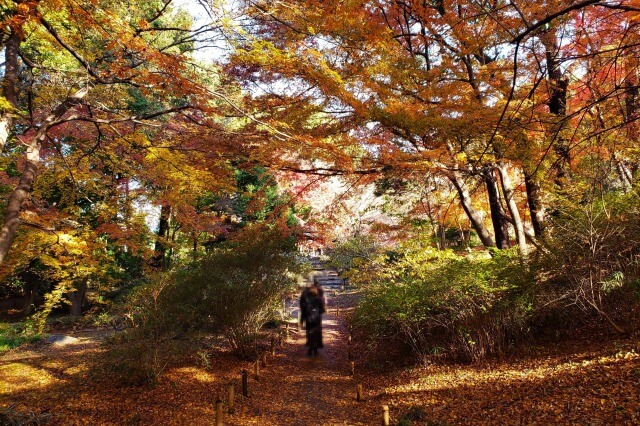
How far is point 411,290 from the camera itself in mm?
7598

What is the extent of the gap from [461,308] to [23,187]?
25.2 ft

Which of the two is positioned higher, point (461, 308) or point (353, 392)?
point (461, 308)

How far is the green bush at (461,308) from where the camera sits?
664 cm

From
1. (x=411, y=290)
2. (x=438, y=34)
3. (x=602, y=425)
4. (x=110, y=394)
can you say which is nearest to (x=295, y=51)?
(x=438, y=34)

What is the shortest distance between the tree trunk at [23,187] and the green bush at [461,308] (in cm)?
664

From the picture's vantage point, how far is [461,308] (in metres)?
6.93

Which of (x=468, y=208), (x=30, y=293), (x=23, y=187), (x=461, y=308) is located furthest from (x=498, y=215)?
(x=30, y=293)

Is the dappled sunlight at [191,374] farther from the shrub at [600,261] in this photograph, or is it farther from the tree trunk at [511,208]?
the tree trunk at [511,208]

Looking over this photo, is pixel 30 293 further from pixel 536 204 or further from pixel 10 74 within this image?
pixel 536 204

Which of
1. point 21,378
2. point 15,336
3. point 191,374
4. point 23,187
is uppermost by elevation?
point 23,187

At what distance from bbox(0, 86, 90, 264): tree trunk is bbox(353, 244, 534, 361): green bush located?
6637 mm

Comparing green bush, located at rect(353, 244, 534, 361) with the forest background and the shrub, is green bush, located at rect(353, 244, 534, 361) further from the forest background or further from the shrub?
the shrub

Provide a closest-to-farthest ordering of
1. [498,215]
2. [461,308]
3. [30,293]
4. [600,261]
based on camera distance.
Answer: [600,261]
[461,308]
[498,215]
[30,293]

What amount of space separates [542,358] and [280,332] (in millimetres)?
7603
